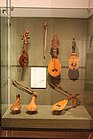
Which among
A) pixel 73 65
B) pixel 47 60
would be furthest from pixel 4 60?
pixel 73 65

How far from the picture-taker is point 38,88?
1.06 meters

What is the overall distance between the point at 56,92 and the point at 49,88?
0.15 ft

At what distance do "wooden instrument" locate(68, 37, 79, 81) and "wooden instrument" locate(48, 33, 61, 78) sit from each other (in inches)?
2.5

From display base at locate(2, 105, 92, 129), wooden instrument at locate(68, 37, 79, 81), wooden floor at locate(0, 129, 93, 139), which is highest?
wooden instrument at locate(68, 37, 79, 81)

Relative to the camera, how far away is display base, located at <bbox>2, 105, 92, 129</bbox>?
0.99 meters

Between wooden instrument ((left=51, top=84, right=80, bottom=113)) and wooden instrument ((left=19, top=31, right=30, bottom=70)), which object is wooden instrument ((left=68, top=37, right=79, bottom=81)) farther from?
wooden instrument ((left=19, top=31, right=30, bottom=70))

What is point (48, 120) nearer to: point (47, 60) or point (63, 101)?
point (63, 101)

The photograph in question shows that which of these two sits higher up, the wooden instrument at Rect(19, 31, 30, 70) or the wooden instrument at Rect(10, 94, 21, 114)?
the wooden instrument at Rect(19, 31, 30, 70)

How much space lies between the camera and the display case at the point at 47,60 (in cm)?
104

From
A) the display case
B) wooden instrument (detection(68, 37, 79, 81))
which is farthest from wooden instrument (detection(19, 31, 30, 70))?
wooden instrument (detection(68, 37, 79, 81))

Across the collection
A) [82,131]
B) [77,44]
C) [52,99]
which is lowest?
[82,131]

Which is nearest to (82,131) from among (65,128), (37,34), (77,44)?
(65,128)

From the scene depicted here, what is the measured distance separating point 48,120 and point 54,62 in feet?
1.02

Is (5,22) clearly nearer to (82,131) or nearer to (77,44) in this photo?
(77,44)
